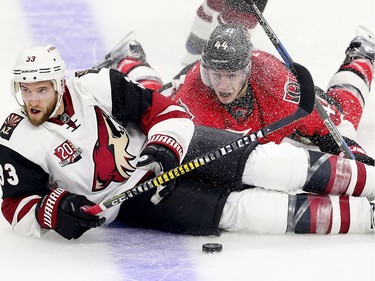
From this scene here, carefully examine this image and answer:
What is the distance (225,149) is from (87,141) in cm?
45

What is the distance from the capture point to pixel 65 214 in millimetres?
3484

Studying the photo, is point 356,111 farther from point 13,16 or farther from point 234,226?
point 13,16

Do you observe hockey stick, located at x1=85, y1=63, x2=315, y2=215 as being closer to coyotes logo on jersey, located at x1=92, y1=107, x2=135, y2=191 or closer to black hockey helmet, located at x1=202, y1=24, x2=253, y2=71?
coyotes logo on jersey, located at x1=92, y1=107, x2=135, y2=191

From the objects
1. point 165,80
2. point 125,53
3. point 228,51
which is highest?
point 228,51

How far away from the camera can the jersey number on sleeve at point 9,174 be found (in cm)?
353

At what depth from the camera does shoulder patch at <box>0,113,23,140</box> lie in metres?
3.56

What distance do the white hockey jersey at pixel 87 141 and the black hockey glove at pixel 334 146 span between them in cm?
75

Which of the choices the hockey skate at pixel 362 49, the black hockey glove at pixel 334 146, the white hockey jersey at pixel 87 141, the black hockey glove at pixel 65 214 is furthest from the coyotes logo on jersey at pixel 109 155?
the hockey skate at pixel 362 49

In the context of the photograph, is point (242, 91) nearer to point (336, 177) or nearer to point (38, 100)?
point (336, 177)

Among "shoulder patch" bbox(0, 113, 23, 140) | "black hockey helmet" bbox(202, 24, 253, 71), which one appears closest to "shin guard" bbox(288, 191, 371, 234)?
"black hockey helmet" bbox(202, 24, 253, 71)

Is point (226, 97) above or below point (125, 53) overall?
above

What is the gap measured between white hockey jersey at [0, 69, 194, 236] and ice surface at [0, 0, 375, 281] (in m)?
0.16

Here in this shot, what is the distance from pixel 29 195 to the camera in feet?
11.8

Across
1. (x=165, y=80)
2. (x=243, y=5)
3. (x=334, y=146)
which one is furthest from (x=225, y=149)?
(x=165, y=80)
